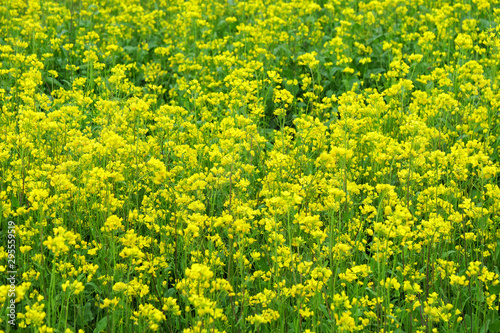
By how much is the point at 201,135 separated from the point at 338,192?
220 centimetres

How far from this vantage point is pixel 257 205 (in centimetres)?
454

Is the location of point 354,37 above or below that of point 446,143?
above

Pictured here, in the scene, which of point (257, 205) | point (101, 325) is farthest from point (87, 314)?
point (257, 205)

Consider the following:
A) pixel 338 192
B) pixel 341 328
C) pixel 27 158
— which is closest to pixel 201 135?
pixel 27 158

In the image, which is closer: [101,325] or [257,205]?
[101,325]

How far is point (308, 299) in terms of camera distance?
130 inches

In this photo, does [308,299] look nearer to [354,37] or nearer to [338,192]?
[338,192]

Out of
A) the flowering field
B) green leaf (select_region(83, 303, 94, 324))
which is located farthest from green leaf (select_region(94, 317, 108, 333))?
green leaf (select_region(83, 303, 94, 324))

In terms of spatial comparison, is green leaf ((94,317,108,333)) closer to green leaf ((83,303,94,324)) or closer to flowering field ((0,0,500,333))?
flowering field ((0,0,500,333))

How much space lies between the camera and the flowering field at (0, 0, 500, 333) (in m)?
3.23

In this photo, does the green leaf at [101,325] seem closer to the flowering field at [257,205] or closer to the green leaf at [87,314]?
the flowering field at [257,205]

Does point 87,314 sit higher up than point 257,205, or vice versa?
point 257,205

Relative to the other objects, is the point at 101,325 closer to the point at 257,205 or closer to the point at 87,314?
the point at 87,314

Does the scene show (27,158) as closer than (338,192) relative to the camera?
No
